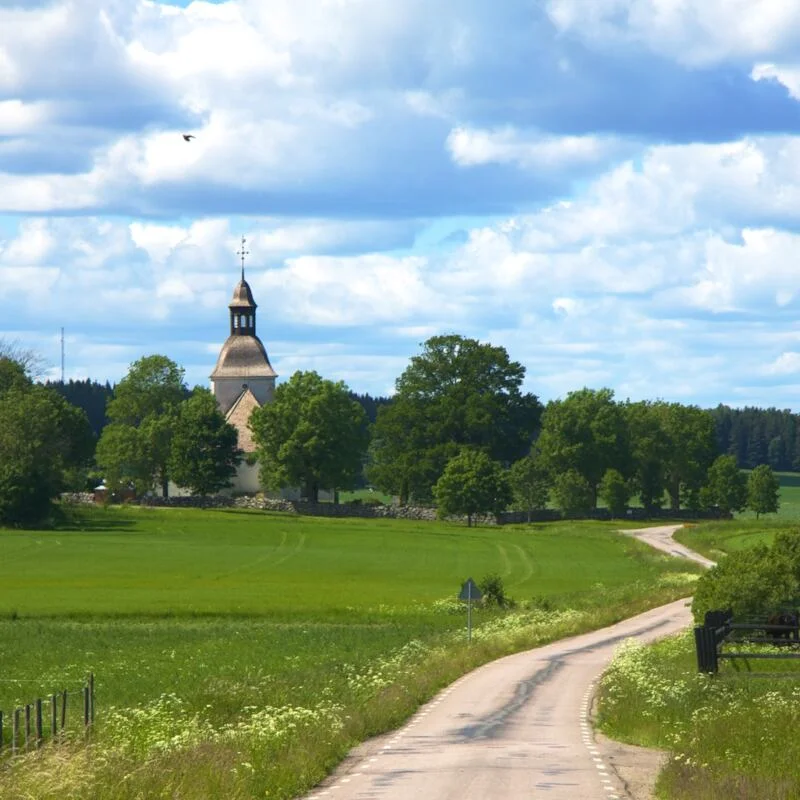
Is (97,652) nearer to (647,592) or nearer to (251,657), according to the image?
(251,657)

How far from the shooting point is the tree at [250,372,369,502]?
140125 millimetres

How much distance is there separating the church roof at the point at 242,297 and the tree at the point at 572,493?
149 feet

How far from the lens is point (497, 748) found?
82.3 feet

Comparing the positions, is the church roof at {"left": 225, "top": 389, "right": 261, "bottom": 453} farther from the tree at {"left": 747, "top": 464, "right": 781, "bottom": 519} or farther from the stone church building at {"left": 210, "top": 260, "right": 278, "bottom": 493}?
the tree at {"left": 747, "top": 464, "right": 781, "bottom": 519}

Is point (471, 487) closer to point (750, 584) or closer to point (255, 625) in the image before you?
point (255, 625)

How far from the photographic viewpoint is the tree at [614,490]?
14775 cm

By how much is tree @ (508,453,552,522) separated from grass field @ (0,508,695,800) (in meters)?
19.1

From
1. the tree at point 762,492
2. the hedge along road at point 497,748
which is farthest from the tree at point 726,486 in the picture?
A: the hedge along road at point 497,748

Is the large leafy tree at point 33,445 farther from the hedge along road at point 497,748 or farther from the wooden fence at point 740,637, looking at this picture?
the hedge along road at point 497,748

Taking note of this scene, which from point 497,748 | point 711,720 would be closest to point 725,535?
point 711,720

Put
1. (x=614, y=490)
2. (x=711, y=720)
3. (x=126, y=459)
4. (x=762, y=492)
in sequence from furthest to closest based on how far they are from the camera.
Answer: (x=762, y=492) → (x=126, y=459) → (x=614, y=490) → (x=711, y=720)

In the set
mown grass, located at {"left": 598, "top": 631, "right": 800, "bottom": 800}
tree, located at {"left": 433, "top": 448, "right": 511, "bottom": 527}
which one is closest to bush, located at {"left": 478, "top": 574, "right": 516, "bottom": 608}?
mown grass, located at {"left": 598, "top": 631, "right": 800, "bottom": 800}

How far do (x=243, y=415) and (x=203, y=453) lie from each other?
17999 mm

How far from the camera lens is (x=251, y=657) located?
43125mm
